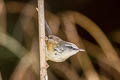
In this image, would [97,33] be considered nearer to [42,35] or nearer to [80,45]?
[80,45]

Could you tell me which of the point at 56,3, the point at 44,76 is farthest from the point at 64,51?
the point at 56,3

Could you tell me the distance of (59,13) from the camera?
1.59 meters

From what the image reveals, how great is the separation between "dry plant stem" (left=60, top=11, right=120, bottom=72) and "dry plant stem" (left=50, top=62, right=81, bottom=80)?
0.16 m

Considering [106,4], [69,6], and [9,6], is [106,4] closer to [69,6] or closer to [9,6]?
[69,6]

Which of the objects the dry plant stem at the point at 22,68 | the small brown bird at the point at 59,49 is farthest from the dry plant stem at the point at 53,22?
the small brown bird at the point at 59,49

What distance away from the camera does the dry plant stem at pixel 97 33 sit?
1.41 metres

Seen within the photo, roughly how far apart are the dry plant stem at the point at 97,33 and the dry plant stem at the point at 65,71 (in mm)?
162

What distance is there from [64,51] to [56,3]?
734mm

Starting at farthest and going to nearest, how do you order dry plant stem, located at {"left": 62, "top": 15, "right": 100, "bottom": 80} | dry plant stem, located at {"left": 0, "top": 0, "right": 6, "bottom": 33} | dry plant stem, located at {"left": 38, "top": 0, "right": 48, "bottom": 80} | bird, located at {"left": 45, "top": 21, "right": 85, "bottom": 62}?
dry plant stem, located at {"left": 62, "top": 15, "right": 100, "bottom": 80}
dry plant stem, located at {"left": 0, "top": 0, "right": 6, "bottom": 33}
bird, located at {"left": 45, "top": 21, "right": 85, "bottom": 62}
dry plant stem, located at {"left": 38, "top": 0, "right": 48, "bottom": 80}

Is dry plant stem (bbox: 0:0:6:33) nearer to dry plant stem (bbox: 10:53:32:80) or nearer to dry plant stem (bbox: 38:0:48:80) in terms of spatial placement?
dry plant stem (bbox: 10:53:32:80)

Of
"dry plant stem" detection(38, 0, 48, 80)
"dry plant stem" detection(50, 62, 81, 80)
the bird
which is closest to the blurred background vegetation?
"dry plant stem" detection(50, 62, 81, 80)

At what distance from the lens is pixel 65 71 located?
151cm

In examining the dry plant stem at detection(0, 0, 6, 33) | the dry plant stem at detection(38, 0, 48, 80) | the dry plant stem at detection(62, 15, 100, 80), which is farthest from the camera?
the dry plant stem at detection(62, 15, 100, 80)

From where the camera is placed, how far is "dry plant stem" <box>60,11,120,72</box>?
1.41 metres
